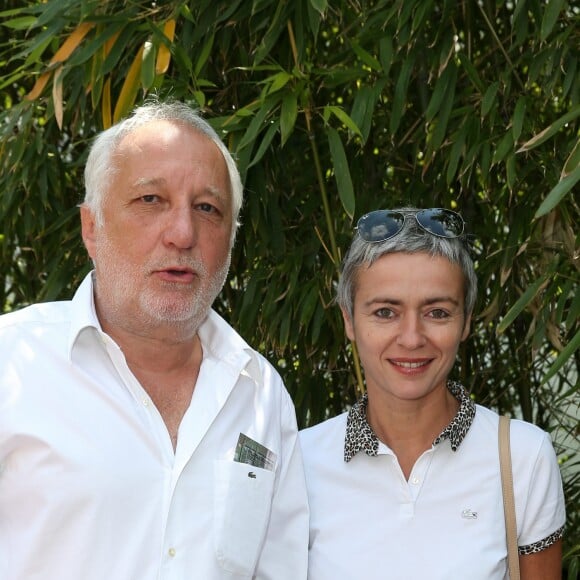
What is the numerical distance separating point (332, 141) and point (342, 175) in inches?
4.7

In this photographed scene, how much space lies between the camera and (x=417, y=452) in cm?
253

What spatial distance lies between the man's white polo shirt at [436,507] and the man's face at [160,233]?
1.63ft

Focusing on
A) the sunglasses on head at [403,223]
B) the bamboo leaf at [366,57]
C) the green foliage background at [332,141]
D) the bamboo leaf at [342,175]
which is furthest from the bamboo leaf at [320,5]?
the sunglasses on head at [403,223]

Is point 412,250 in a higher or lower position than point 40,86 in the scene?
lower

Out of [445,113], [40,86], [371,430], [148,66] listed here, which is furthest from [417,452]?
[40,86]

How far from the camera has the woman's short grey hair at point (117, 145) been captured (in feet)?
7.92

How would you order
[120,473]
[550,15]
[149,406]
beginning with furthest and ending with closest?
[550,15] → [149,406] → [120,473]

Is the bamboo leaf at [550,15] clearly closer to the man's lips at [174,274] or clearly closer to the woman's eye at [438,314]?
the woman's eye at [438,314]

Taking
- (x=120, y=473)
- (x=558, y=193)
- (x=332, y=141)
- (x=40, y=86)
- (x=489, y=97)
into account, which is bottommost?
(x=120, y=473)

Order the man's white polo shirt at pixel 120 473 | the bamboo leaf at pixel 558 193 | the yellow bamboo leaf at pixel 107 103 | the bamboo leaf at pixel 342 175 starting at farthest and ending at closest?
the yellow bamboo leaf at pixel 107 103 → the bamboo leaf at pixel 342 175 → the bamboo leaf at pixel 558 193 → the man's white polo shirt at pixel 120 473

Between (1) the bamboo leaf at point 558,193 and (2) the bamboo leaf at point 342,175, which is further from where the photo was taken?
(2) the bamboo leaf at point 342,175

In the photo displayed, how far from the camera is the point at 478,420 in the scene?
2537 millimetres

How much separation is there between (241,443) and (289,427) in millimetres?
178

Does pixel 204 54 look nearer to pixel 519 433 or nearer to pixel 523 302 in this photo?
pixel 523 302
